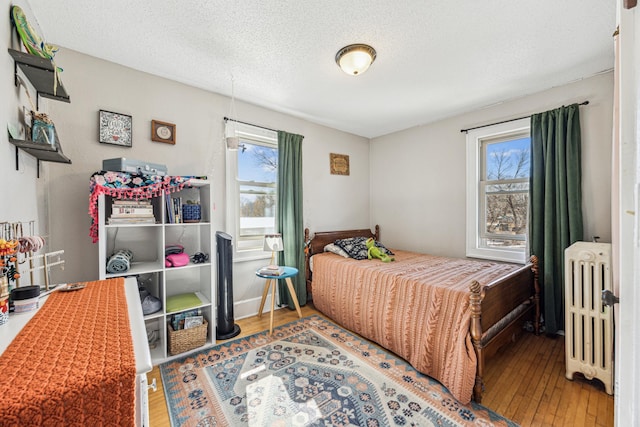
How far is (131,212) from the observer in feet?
6.45

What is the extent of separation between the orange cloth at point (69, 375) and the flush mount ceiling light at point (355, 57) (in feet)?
6.95

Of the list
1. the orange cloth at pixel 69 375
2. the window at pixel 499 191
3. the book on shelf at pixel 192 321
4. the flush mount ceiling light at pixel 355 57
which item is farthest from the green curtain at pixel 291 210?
the orange cloth at pixel 69 375

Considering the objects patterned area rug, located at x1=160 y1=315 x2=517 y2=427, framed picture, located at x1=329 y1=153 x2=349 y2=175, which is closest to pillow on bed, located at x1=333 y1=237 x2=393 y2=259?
patterned area rug, located at x1=160 y1=315 x2=517 y2=427

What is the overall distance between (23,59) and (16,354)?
145 centimetres

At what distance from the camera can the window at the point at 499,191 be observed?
9.30ft

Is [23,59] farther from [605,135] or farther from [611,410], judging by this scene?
[605,135]

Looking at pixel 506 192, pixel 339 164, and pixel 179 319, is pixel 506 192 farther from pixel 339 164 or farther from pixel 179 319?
pixel 179 319

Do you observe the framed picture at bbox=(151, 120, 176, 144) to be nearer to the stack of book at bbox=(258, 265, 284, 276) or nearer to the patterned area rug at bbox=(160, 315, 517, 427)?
the stack of book at bbox=(258, 265, 284, 276)

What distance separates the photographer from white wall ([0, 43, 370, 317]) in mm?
1899

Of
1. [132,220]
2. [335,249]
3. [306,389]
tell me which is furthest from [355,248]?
[132,220]

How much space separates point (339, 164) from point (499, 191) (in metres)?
2.09

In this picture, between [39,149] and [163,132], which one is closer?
[39,149]

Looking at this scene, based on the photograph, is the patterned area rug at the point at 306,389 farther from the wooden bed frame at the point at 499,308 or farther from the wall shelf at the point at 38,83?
the wall shelf at the point at 38,83

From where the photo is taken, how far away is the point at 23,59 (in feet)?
4.13
